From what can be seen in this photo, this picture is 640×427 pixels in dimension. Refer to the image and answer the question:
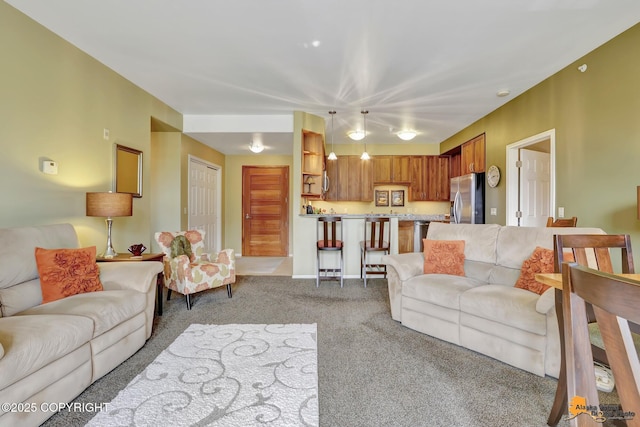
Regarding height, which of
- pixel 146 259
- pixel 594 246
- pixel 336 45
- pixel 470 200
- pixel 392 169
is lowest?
pixel 146 259

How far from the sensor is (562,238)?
1.43 m

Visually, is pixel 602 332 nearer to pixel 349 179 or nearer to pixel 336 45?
pixel 336 45

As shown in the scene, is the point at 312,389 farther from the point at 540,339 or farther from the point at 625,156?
the point at 625,156

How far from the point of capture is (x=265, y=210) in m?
6.85

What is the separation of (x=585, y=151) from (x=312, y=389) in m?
3.53

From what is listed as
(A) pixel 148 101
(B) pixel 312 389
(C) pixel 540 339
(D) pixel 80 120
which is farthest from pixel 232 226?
(C) pixel 540 339

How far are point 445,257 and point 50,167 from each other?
3.81 meters

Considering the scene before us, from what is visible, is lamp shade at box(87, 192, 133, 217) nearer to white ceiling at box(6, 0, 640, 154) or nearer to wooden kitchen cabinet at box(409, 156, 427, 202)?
white ceiling at box(6, 0, 640, 154)

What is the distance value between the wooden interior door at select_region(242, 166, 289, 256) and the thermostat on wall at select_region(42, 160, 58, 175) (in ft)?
13.8

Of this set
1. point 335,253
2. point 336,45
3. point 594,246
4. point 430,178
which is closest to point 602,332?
point 594,246

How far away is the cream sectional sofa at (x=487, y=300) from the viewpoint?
1898mm

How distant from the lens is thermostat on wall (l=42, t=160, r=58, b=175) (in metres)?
2.54

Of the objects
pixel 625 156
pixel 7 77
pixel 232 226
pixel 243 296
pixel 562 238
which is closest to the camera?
pixel 562 238

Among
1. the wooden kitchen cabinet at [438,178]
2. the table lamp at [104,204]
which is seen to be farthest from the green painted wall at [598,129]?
the table lamp at [104,204]
